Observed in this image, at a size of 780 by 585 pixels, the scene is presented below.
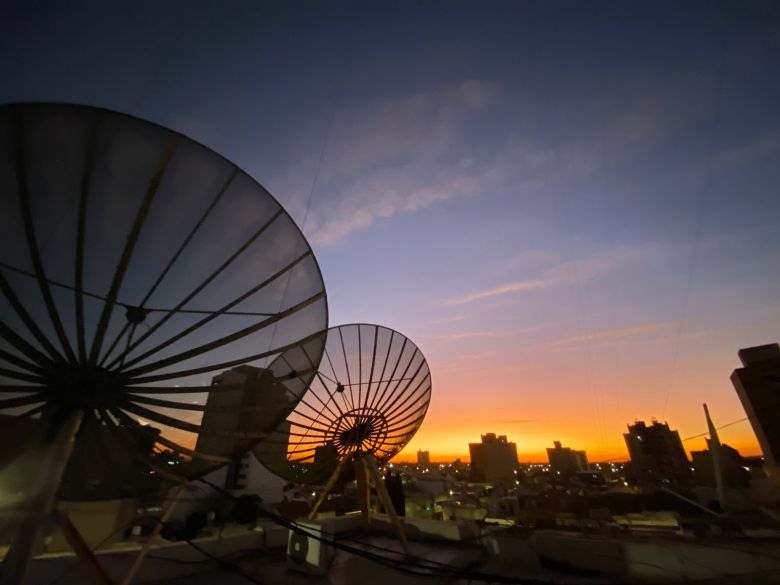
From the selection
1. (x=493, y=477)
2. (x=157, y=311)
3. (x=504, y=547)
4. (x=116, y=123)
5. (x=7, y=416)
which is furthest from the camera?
(x=493, y=477)

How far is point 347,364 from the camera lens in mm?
14219

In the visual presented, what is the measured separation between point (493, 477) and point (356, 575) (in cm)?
10066

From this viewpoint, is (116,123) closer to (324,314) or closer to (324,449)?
(324,314)

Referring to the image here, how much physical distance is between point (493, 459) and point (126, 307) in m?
114

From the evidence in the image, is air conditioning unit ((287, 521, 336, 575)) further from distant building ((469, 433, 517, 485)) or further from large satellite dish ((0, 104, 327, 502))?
distant building ((469, 433, 517, 485))

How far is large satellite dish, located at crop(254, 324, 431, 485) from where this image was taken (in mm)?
12781

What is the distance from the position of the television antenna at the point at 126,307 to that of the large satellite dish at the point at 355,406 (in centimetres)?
683

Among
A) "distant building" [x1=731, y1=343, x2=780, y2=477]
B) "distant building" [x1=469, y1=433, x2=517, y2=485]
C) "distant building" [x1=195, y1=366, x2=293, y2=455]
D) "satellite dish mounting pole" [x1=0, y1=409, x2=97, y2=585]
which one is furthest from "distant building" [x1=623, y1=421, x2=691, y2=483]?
"satellite dish mounting pole" [x1=0, y1=409, x2=97, y2=585]

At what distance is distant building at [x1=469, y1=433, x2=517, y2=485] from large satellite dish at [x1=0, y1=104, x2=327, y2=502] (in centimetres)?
10500

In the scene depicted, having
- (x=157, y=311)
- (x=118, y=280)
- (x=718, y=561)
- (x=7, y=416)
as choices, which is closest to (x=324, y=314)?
(x=157, y=311)

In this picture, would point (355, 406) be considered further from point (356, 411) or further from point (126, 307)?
point (126, 307)

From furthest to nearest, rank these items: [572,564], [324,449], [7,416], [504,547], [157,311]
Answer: [324,449]
[504,547]
[572,564]
[157,311]
[7,416]

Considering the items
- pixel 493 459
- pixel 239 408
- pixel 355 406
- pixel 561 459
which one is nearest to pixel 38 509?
pixel 239 408

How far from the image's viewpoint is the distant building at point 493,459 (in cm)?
9806
